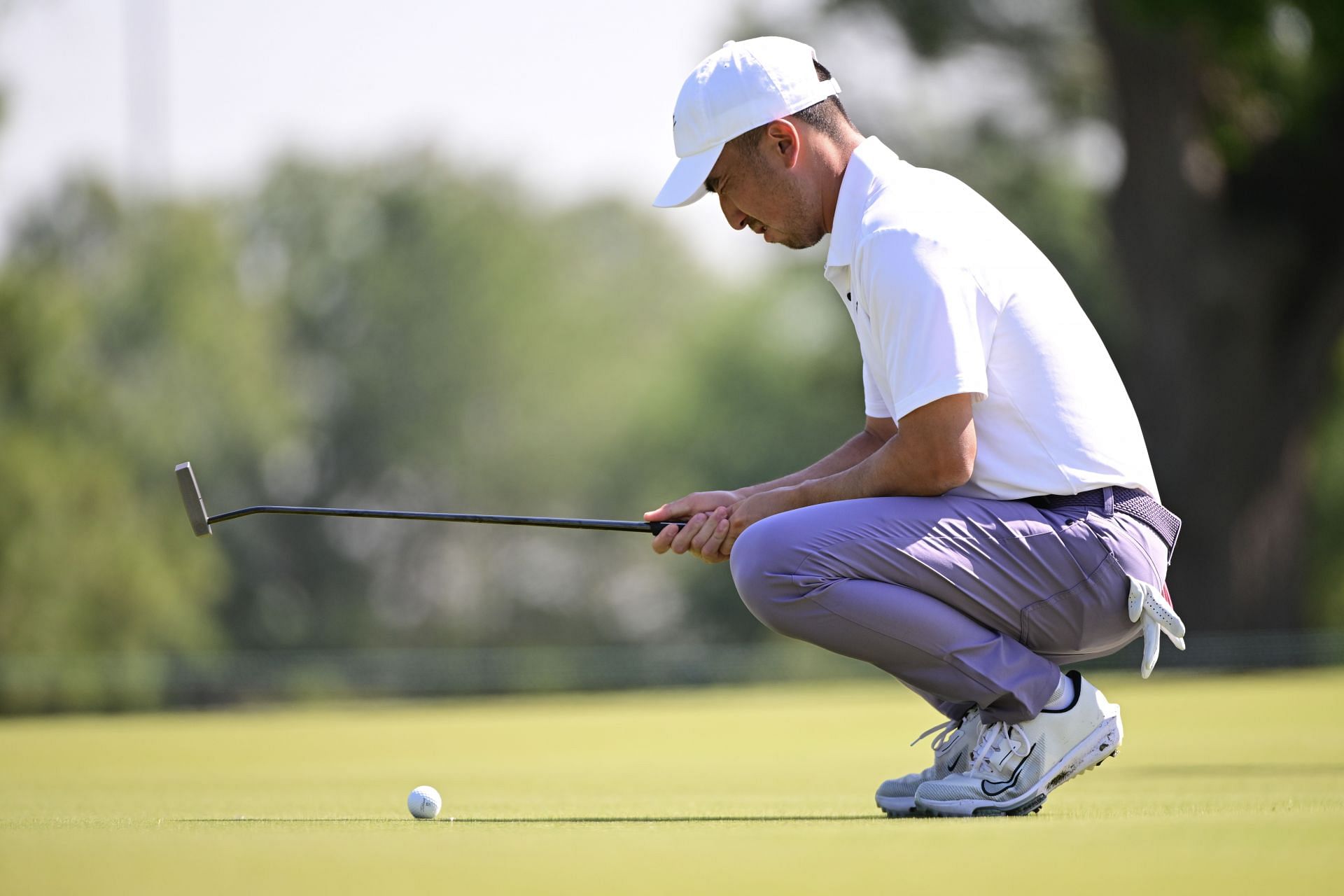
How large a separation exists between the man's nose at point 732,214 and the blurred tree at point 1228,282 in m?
11.3

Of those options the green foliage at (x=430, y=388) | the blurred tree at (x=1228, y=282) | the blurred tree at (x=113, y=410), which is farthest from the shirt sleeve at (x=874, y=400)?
the green foliage at (x=430, y=388)

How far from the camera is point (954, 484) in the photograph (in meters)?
3.17

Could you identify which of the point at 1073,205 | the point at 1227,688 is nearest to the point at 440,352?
the point at 1073,205

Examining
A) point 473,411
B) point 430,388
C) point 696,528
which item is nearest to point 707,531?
point 696,528

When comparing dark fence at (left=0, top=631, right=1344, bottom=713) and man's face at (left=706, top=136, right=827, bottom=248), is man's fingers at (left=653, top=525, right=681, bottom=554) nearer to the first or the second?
man's face at (left=706, top=136, right=827, bottom=248)

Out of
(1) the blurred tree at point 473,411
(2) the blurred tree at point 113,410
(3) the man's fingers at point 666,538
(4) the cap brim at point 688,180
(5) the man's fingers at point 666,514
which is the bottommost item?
(1) the blurred tree at point 473,411

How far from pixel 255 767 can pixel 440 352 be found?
31.1 metres

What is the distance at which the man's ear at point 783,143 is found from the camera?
336 cm

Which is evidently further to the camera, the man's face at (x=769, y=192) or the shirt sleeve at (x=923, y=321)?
the man's face at (x=769, y=192)

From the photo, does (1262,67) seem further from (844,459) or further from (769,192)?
(769,192)

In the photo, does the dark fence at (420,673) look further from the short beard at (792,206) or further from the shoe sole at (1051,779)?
the short beard at (792,206)

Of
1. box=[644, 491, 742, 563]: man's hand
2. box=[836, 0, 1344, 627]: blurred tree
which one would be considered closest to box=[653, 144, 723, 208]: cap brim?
box=[644, 491, 742, 563]: man's hand

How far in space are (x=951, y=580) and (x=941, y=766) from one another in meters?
0.35

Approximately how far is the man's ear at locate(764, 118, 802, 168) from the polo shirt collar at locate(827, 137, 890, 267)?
105 mm
